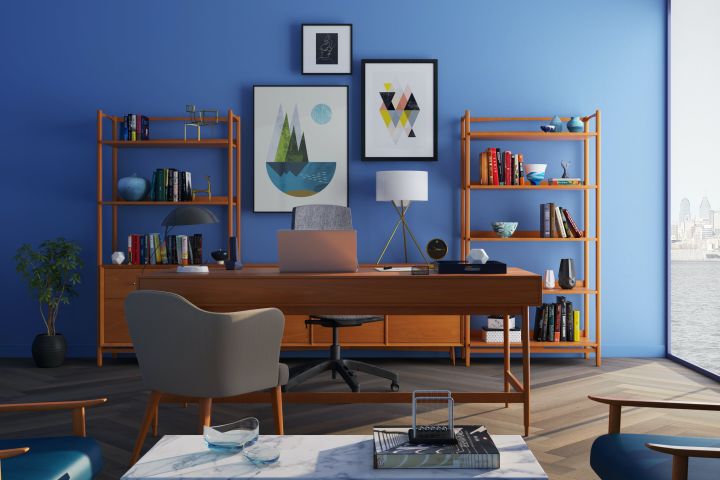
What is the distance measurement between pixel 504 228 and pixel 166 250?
266cm

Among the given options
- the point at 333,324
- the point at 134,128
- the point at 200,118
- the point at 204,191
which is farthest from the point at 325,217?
the point at 134,128

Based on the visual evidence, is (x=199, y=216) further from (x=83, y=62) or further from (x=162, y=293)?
(x=83, y=62)

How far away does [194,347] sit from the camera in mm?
2830

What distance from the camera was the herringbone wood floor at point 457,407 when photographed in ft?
11.4

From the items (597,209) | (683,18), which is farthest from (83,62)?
(683,18)

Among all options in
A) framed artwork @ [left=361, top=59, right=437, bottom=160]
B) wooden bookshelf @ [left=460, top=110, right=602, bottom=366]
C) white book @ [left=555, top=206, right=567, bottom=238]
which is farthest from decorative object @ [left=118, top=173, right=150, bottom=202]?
white book @ [left=555, top=206, right=567, bottom=238]

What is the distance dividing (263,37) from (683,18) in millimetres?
3395

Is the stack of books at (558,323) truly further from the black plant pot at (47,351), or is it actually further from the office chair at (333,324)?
the black plant pot at (47,351)

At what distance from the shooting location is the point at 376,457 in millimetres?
1841

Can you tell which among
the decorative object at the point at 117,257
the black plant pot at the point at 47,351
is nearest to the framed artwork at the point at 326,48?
the decorative object at the point at 117,257

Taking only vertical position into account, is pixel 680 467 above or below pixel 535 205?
below

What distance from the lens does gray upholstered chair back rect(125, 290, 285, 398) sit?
2824mm

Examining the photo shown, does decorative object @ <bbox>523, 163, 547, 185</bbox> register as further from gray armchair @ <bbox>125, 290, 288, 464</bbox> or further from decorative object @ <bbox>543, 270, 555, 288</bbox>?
gray armchair @ <bbox>125, 290, 288, 464</bbox>

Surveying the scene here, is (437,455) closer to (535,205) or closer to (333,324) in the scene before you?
(333,324)
